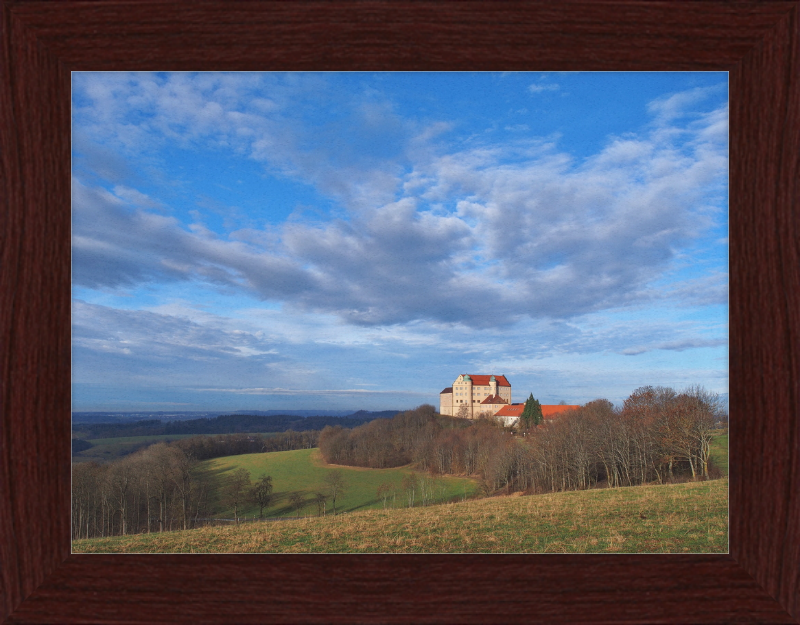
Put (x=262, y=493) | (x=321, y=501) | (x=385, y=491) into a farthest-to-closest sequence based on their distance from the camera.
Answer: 1. (x=321, y=501)
2. (x=262, y=493)
3. (x=385, y=491)

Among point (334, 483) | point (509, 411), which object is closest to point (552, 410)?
point (509, 411)

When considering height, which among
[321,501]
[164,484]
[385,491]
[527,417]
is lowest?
[321,501]

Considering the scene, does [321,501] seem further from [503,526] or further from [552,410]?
[552,410]

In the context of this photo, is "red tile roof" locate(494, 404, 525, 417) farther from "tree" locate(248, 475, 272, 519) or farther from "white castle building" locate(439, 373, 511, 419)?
"tree" locate(248, 475, 272, 519)
